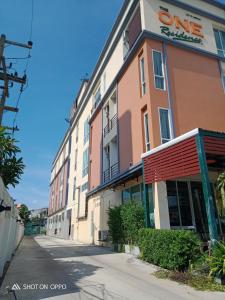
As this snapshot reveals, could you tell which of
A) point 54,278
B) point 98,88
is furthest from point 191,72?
point 54,278

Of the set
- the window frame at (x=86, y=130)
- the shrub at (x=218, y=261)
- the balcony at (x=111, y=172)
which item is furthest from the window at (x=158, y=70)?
the window frame at (x=86, y=130)

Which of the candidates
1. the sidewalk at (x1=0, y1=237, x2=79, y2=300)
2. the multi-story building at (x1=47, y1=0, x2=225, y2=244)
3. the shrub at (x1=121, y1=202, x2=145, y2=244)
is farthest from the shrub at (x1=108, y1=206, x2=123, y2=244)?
A: the sidewalk at (x1=0, y1=237, x2=79, y2=300)

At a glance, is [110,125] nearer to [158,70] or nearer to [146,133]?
[158,70]

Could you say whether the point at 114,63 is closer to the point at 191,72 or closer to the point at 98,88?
the point at 98,88

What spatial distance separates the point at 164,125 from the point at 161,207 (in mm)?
5015

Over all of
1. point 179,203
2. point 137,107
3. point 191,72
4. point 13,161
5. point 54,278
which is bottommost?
point 54,278

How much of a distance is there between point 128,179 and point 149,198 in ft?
10.6

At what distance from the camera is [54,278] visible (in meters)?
8.14

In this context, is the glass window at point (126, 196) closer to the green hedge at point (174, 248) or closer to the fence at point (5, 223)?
the green hedge at point (174, 248)

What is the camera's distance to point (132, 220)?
43.9 feet

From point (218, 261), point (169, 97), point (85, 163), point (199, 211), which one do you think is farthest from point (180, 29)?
point (85, 163)

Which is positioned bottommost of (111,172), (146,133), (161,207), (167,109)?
(161,207)

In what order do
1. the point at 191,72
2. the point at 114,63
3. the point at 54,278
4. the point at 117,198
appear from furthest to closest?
1. the point at 114,63
2. the point at 117,198
3. the point at 191,72
4. the point at 54,278

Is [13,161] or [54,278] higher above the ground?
[13,161]
